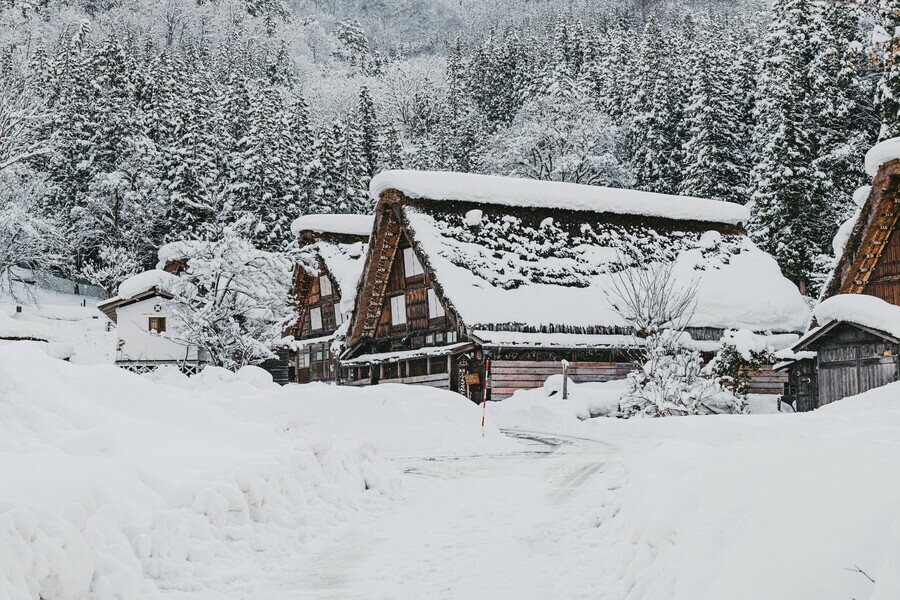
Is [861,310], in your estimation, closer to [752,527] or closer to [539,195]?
[539,195]

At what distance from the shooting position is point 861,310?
2145 centimetres

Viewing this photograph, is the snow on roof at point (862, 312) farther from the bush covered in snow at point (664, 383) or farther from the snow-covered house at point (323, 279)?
the snow-covered house at point (323, 279)

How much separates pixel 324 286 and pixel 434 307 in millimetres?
13705

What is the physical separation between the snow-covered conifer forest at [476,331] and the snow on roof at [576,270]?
0.43 feet

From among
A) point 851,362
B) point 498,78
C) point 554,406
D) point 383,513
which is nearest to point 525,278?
point 554,406

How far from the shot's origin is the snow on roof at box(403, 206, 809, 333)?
92.1ft

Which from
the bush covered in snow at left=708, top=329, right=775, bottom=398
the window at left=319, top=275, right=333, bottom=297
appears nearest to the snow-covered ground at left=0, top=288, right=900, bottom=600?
the bush covered in snow at left=708, top=329, right=775, bottom=398

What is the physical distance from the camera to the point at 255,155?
54.8 m

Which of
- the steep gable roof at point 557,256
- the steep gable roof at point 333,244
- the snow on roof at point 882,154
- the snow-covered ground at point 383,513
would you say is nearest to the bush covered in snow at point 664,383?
the steep gable roof at point 557,256

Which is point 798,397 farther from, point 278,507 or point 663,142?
point 663,142

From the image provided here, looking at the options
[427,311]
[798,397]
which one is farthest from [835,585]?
[427,311]

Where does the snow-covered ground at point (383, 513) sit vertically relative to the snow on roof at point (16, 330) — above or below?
below

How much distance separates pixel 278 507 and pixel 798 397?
21.2 metres

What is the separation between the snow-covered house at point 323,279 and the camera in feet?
134
